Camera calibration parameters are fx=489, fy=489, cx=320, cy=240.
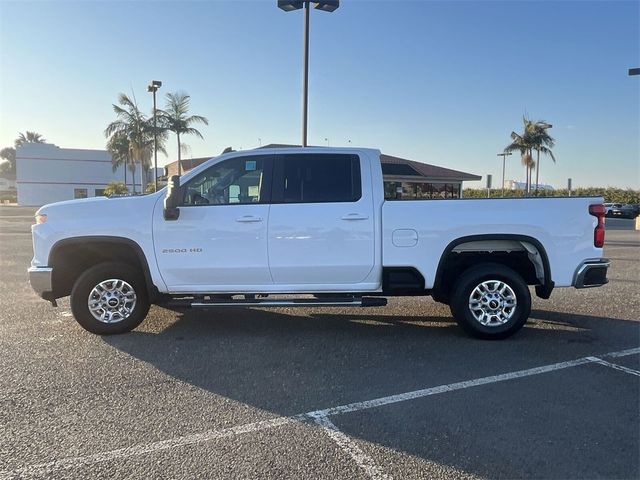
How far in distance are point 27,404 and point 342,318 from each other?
3.64 m

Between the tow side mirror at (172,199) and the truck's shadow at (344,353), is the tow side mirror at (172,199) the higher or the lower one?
the higher one

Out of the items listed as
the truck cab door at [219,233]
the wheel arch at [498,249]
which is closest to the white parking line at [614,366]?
the wheel arch at [498,249]

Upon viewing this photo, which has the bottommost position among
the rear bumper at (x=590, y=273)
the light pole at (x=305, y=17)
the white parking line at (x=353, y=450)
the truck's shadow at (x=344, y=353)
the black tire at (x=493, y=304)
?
the white parking line at (x=353, y=450)

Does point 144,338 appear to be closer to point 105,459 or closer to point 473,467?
point 105,459

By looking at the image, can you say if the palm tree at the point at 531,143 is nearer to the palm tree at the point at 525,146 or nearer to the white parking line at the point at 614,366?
the palm tree at the point at 525,146

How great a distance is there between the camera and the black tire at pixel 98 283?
5.36m

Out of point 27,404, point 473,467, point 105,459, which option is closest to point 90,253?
point 27,404

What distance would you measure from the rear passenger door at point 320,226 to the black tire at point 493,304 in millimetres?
1068

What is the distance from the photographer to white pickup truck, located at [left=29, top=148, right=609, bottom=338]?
527 cm

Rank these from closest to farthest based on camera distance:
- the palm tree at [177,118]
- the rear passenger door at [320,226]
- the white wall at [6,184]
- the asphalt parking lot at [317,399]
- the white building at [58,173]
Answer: the asphalt parking lot at [317,399], the rear passenger door at [320,226], the palm tree at [177,118], the white building at [58,173], the white wall at [6,184]

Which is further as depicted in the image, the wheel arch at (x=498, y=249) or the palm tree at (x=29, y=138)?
the palm tree at (x=29, y=138)

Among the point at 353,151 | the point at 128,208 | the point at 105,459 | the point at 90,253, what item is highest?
the point at 353,151

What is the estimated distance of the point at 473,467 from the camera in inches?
116

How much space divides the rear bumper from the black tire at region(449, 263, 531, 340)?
1.82 ft
